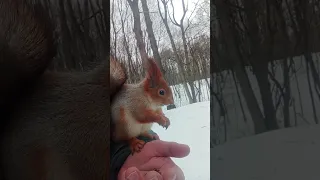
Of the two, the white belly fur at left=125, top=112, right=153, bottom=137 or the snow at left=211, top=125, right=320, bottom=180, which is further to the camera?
the white belly fur at left=125, top=112, right=153, bottom=137

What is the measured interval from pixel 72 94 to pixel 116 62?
24 cm

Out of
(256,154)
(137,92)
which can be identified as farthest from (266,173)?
(137,92)

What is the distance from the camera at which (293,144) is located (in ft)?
4.13

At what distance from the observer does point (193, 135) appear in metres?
1.42

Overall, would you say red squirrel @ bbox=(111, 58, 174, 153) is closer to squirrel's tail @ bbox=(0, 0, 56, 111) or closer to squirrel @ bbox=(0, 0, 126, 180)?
squirrel @ bbox=(0, 0, 126, 180)

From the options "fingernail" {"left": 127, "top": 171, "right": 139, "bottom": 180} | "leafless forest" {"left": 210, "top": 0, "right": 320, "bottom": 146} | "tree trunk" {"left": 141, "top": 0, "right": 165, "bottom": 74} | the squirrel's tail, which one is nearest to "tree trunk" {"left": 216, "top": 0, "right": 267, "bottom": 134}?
"leafless forest" {"left": 210, "top": 0, "right": 320, "bottom": 146}

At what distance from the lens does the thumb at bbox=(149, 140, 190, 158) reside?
1.43 meters

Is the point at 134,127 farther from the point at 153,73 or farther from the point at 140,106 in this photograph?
the point at 153,73

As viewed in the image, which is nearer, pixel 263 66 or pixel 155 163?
pixel 263 66

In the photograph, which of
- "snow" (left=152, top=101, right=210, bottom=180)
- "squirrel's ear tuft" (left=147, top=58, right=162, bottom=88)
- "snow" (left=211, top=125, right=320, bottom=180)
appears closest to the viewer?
"snow" (left=211, top=125, right=320, bottom=180)

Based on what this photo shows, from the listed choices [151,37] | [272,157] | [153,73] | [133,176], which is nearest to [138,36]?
[151,37]

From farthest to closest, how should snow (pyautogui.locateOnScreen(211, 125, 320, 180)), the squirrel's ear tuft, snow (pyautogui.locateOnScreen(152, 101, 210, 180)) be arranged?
1. the squirrel's ear tuft
2. snow (pyautogui.locateOnScreen(152, 101, 210, 180))
3. snow (pyautogui.locateOnScreen(211, 125, 320, 180))

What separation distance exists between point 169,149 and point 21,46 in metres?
0.77

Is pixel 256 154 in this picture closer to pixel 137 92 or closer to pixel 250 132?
pixel 250 132
